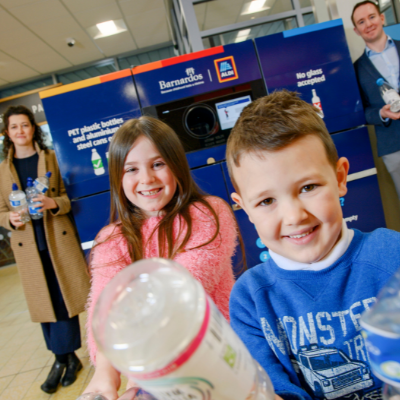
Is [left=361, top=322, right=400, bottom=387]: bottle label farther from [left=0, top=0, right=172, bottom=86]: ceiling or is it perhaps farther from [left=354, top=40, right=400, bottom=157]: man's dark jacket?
Answer: [left=0, top=0, right=172, bottom=86]: ceiling

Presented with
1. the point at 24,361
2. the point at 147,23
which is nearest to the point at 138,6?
the point at 147,23

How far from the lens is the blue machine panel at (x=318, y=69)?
9.14 ft

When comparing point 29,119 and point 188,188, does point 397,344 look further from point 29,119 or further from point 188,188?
point 29,119

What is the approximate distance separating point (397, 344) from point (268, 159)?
0.43 m

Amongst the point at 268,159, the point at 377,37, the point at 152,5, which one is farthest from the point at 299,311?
the point at 152,5

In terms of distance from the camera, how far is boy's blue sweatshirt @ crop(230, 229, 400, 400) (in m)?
0.66

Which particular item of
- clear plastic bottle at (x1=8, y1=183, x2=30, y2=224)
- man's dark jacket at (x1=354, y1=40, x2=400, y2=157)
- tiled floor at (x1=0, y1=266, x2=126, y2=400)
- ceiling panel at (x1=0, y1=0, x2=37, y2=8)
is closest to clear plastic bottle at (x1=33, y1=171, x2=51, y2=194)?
clear plastic bottle at (x1=8, y1=183, x2=30, y2=224)

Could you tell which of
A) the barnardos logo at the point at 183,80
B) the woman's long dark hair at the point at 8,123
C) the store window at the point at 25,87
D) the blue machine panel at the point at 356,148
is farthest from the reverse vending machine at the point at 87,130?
the store window at the point at 25,87

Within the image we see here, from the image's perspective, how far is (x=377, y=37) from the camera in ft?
8.95

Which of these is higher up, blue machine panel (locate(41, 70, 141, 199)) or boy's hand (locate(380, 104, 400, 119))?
blue machine panel (locate(41, 70, 141, 199))

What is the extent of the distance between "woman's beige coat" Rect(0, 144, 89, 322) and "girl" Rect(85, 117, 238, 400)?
3.77ft

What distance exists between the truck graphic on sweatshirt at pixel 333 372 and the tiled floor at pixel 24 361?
6.63ft

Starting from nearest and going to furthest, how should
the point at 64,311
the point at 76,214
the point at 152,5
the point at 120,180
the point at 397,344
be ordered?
the point at 397,344 → the point at 120,180 → the point at 64,311 → the point at 76,214 → the point at 152,5

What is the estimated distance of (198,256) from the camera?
49.2 inches
